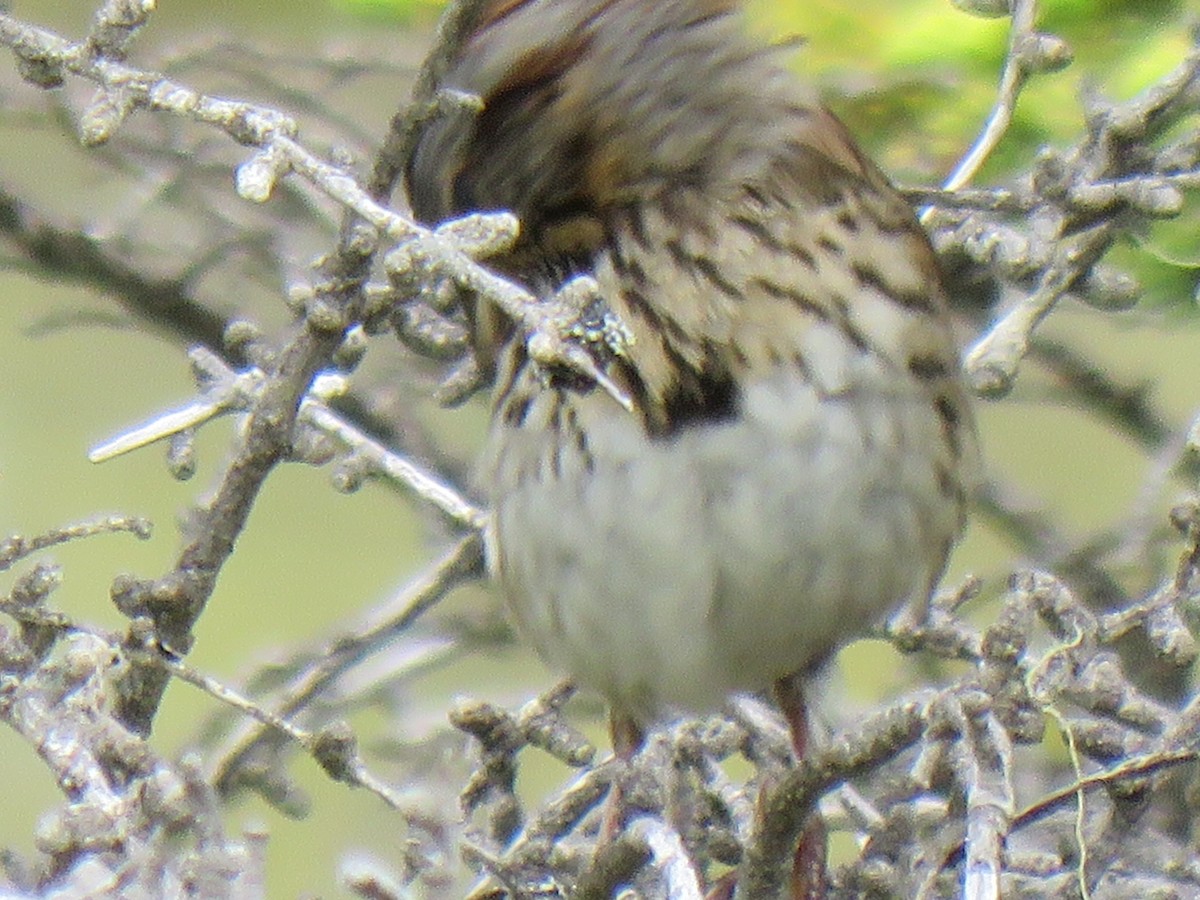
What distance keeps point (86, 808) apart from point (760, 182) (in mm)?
1458

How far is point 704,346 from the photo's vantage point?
9.66 ft

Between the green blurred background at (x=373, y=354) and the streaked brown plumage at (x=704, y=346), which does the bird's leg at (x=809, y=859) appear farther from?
the green blurred background at (x=373, y=354)

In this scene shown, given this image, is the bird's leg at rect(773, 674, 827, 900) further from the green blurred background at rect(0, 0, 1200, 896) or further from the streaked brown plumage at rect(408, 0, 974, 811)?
the green blurred background at rect(0, 0, 1200, 896)

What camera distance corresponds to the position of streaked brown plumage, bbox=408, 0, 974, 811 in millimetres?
2854

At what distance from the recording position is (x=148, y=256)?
3867 millimetres

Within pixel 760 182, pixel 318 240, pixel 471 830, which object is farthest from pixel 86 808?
pixel 318 240

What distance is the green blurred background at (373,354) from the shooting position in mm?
3381

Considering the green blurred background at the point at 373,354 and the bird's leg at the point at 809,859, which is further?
the green blurred background at the point at 373,354

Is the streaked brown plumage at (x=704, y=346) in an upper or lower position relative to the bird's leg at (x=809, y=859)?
upper

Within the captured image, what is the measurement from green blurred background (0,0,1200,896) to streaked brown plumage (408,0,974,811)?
0.27 meters

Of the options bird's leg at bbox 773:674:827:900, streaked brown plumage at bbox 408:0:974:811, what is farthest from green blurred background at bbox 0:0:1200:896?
bird's leg at bbox 773:674:827:900

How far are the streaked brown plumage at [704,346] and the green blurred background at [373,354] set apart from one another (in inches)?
10.8

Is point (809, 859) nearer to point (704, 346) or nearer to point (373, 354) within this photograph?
point (704, 346)

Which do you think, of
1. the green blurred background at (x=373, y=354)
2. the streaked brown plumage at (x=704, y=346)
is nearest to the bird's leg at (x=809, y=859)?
the streaked brown plumage at (x=704, y=346)
